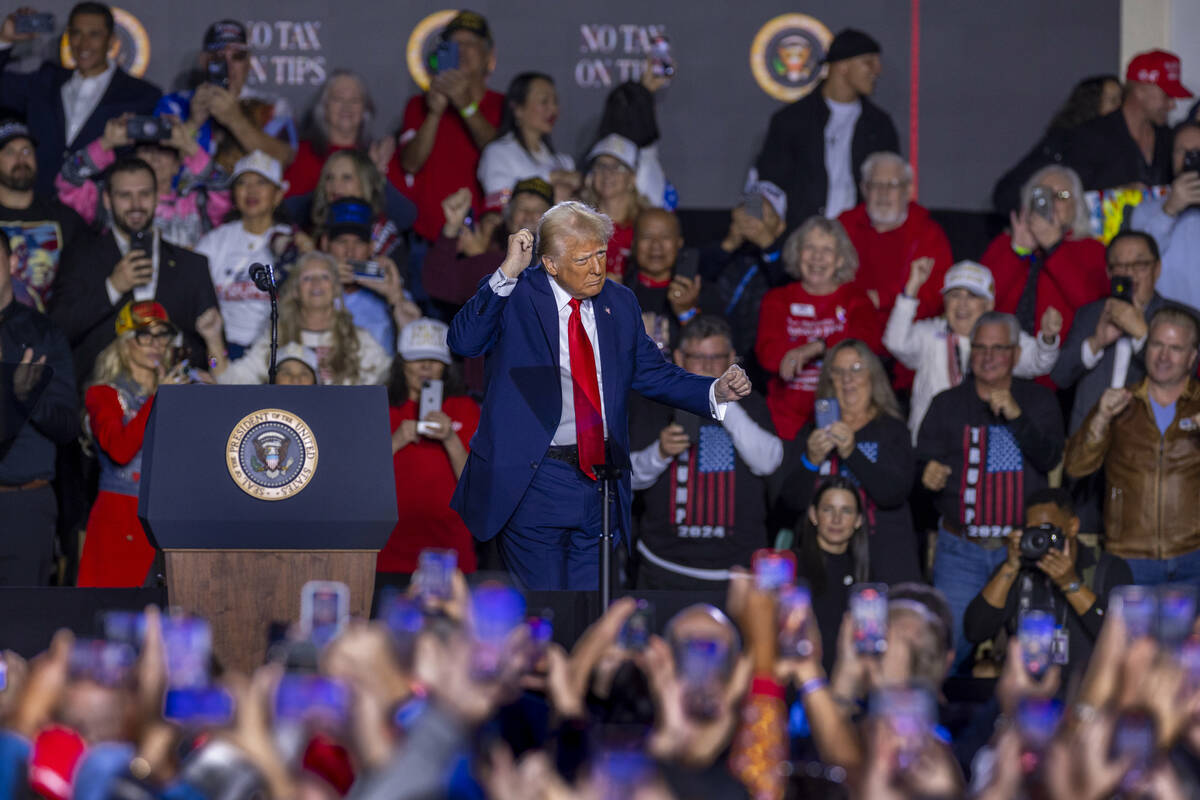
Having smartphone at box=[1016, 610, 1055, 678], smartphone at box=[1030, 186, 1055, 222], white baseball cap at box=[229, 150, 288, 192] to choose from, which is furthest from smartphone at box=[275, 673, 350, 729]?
smartphone at box=[1030, 186, 1055, 222]

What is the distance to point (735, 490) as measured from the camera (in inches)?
230

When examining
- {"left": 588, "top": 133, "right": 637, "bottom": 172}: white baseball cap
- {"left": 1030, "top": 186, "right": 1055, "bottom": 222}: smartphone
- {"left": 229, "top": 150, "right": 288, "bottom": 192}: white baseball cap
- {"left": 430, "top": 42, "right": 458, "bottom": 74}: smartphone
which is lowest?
{"left": 1030, "top": 186, "right": 1055, "bottom": 222}: smartphone

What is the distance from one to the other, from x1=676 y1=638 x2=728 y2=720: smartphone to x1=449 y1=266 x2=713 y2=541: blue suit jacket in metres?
1.57

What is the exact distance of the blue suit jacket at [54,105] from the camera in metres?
7.18

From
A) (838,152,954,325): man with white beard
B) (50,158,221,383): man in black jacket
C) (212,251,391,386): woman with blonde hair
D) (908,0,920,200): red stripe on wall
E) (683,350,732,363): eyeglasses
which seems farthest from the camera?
(908,0,920,200): red stripe on wall

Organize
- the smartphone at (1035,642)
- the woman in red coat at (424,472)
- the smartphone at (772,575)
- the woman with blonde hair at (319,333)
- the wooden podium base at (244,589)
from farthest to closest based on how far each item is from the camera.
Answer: the woman with blonde hair at (319,333) < the woman in red coat at (424,472) < the wooden podium base at (244,589) < the smartphone at (1035,642) < the smartphone at (772,575)

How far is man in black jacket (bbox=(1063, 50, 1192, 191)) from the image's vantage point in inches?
281

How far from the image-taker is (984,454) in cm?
585

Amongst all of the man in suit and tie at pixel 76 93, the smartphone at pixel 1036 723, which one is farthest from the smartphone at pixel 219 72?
the smartphone at pixel 1036 723

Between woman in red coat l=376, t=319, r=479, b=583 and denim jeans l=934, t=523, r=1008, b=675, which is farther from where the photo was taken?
woman in red coat l=376, t=319, r=479, b=583

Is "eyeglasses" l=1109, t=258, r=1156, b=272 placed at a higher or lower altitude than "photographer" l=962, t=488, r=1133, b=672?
higher

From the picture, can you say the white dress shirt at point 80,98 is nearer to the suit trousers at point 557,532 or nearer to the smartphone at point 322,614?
the suit trousers at point 557,532

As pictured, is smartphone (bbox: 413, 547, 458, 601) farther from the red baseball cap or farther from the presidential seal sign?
the red baseball cap

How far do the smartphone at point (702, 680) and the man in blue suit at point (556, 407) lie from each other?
5.21 ft
